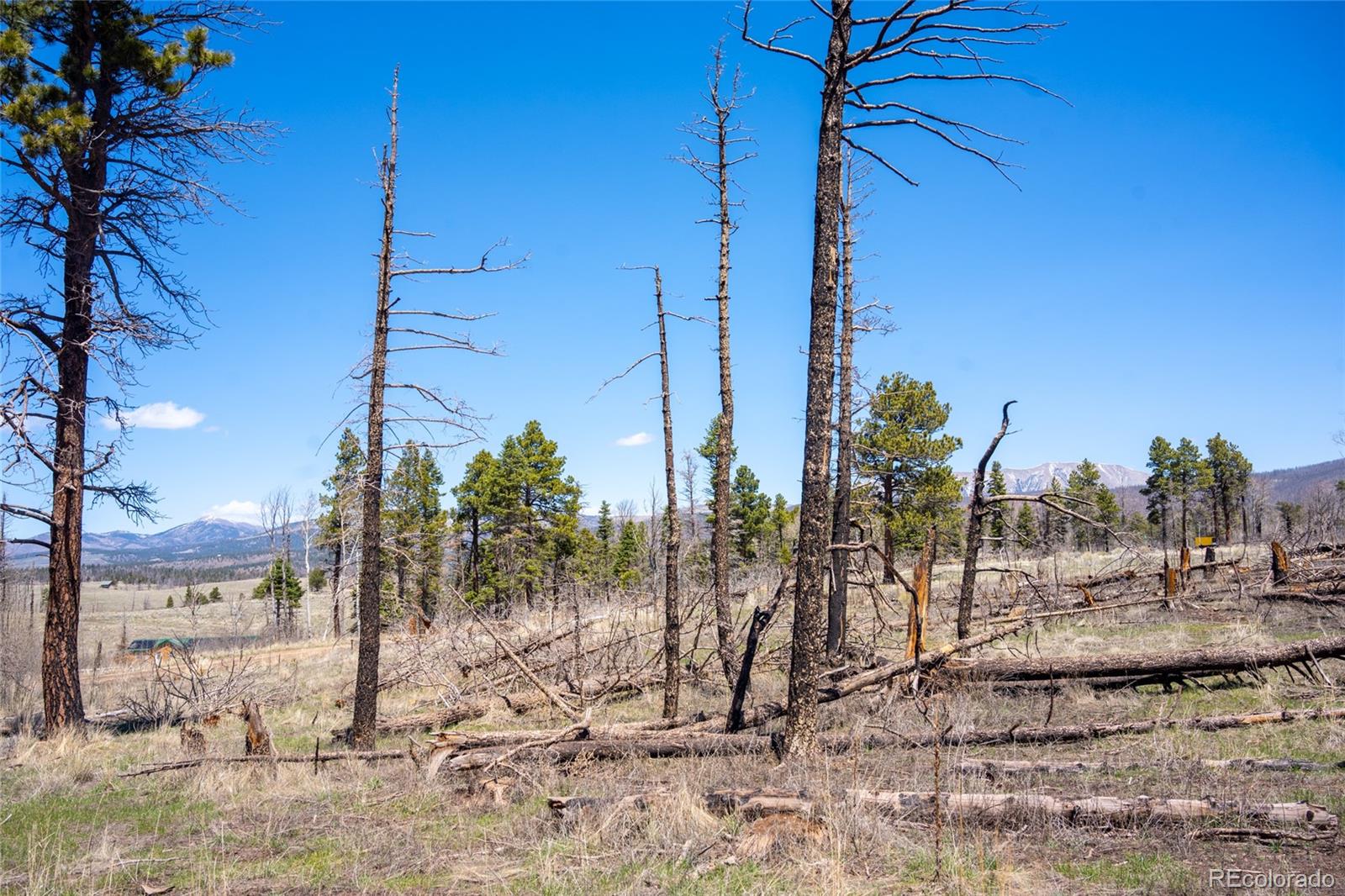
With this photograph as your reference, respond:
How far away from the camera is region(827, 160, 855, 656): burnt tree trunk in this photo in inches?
543

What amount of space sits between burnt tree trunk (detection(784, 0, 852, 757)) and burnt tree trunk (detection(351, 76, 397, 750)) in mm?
6948

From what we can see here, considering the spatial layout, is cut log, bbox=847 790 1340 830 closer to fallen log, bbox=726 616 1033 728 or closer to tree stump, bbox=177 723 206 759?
fallen log, bbox=726 616 1033 728

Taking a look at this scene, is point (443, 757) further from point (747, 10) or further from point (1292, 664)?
point (1292, 664)

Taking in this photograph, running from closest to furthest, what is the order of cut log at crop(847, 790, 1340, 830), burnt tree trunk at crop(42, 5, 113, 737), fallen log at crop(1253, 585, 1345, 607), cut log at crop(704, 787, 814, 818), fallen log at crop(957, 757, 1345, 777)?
cut log at crop(847, 790, 1340, 830)
cut log at crop(704, 787, 814, 818)
fallen log at crop(957, 757, 1345, 777)
burnt tree trunk at crop(42, 5, 113, 737)
fallen log at crop(1253, 585, 1345, 607)

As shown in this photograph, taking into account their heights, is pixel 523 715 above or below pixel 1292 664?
below

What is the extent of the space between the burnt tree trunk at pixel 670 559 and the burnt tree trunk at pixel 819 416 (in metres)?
4.90

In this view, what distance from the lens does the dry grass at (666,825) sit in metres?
5.15

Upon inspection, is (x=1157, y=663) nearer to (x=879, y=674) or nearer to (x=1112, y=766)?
(x=879, y=674)

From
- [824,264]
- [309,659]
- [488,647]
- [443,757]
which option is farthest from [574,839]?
[309,659]

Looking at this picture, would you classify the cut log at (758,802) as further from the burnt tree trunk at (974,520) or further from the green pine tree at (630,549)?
the green pine tree at (630,549)

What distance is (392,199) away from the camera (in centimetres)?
1172

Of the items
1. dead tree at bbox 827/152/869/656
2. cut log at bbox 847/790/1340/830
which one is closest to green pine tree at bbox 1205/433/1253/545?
dead tree at bbox 827/152/869/656

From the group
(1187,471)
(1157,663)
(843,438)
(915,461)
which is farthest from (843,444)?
(1187,471)

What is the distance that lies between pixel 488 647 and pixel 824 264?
12.7 metres
